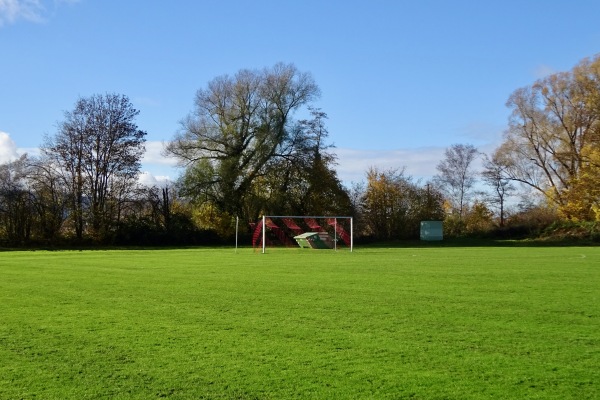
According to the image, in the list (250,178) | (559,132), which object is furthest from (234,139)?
(559,132)

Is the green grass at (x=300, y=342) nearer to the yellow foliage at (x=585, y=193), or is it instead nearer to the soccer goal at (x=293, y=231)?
the soccer goal at (x=293, y=231)

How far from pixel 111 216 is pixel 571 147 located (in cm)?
4015

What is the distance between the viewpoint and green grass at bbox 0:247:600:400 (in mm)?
4680

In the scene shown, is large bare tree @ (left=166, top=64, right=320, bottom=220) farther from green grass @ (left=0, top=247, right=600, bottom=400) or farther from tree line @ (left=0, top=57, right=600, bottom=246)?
green grass @ (left=0, top=247, right=600, bottom=400)

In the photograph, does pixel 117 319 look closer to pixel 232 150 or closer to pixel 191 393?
pixel 191 393

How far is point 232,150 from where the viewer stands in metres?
48.9

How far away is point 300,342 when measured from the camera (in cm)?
636

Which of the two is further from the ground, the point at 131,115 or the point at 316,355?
the point at 131,115

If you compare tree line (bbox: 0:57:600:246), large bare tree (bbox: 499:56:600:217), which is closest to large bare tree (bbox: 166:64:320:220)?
tree line (bbox: 0:57:600:246)

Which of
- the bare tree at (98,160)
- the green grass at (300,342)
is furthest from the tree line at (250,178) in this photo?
the green grass at (300,342)

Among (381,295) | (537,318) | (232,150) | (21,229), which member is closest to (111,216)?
(21,229)

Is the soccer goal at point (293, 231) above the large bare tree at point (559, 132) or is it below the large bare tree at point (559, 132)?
below

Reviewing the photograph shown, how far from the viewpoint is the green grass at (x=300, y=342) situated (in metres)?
4.68

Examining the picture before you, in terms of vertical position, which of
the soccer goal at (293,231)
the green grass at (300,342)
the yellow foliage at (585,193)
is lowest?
the green grass at (300,342)
